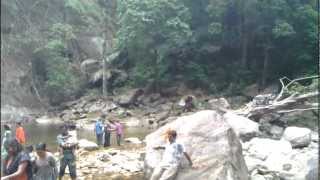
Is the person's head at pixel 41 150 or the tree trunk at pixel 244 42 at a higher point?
the tree trunk at pixel 244 42

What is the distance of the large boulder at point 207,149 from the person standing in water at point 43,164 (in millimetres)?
2789

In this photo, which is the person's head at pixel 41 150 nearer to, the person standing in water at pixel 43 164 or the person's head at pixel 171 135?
the person standing in water at pixel 43 164

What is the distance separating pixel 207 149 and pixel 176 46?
99.8ft

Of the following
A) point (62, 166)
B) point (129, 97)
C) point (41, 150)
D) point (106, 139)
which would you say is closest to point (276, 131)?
point (106, 139)

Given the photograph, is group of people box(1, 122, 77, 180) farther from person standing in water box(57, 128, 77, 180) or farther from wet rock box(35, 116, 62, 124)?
wet rock box(35, 116, 62, 124)

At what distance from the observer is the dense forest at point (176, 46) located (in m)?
39.2

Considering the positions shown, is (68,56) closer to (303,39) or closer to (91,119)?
(91,119)

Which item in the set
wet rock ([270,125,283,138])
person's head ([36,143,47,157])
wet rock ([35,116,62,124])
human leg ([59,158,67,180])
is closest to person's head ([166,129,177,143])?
person's head ([36,143,47,157])

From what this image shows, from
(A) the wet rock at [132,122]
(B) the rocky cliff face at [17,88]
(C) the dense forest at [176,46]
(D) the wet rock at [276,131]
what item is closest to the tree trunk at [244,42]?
(C) the dense forest at [176,46]

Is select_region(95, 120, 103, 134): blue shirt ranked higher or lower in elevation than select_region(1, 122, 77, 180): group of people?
lower

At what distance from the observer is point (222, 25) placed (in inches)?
1667

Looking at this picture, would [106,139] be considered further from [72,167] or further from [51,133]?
[72,167]

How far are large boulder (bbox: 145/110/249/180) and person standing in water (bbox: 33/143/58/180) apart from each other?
279 cm

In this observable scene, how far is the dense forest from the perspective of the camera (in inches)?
1545
